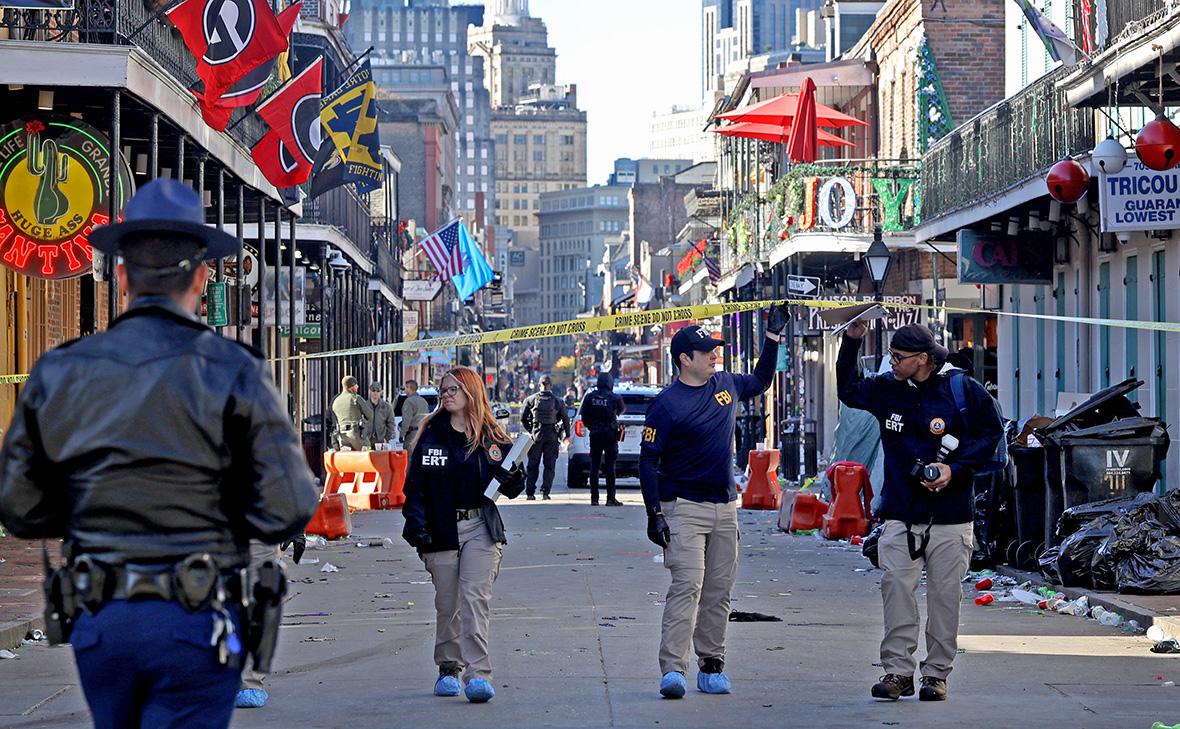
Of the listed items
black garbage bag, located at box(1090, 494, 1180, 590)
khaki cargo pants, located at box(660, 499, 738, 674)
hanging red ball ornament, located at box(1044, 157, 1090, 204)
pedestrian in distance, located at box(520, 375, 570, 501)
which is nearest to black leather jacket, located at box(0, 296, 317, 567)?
khaki cargo pants, located at box(660, 499, 738, 674)

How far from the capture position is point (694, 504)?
9.33 m

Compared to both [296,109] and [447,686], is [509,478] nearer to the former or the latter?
[447,686]

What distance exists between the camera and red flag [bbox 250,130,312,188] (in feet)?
65.1

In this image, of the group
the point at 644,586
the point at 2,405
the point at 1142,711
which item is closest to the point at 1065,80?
the point at 644,586

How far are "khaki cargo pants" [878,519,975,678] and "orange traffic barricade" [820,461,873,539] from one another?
10.3 meters

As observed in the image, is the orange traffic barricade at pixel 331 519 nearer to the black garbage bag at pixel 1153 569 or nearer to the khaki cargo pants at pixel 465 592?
the black garbage bag at pixel 1153 569

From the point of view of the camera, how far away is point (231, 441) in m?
4.41

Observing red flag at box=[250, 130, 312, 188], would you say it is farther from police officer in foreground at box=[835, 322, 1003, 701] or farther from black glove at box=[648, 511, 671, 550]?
police officer in foreground at box=[835, 322, 1003, 701]

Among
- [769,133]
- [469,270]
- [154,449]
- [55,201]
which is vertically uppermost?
[769,133]

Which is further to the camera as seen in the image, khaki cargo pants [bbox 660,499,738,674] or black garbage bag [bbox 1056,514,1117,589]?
black garbage bag [bbox 1056,514,1117,589]

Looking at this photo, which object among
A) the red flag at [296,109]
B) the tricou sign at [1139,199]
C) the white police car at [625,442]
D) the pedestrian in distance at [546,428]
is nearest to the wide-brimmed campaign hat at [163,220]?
the tricou sign at [1139,199]

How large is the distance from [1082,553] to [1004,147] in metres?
9.51

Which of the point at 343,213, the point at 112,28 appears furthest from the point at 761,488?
the point at 343,213

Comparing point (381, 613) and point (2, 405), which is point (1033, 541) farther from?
point (2, 405)
